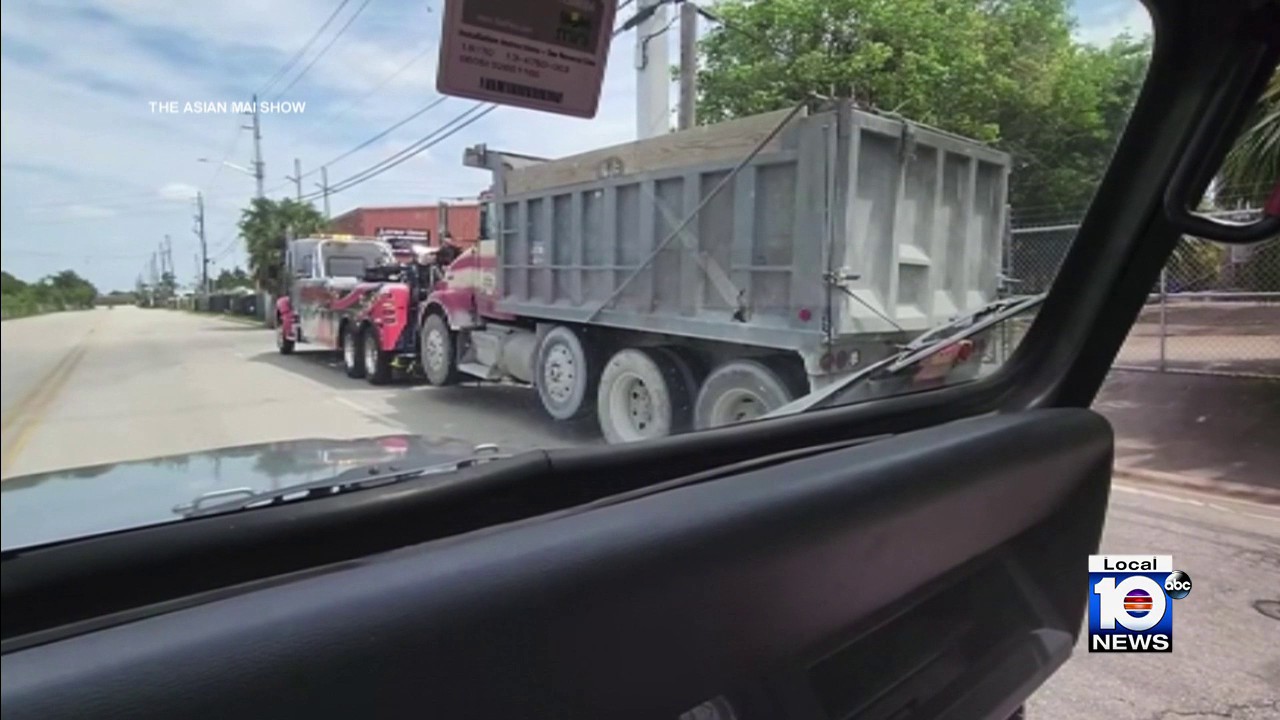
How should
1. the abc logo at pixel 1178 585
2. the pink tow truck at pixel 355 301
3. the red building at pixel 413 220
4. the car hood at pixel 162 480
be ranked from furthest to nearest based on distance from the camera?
the abc logo at pixel 1178 585, the pink tow truck at pixel 355 301, the red building at pixel 413 220, the car hood at pixel 162 480

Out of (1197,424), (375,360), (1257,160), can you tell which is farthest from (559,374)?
(1197,424)

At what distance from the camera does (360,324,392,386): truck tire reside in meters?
1.70

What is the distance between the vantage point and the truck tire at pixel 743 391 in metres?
2.02

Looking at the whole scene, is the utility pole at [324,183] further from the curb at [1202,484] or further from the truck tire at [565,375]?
the curb at [1202,484]

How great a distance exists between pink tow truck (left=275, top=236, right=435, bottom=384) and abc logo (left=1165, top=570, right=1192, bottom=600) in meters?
2.31

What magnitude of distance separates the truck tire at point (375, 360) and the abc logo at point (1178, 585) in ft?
7.67

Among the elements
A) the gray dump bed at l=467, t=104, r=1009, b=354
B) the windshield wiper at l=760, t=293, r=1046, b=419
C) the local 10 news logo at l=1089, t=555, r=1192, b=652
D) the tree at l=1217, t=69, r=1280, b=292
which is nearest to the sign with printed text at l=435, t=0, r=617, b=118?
the gray dump bed at l=467, t=104, r=1009, b=354

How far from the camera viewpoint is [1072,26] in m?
2.01

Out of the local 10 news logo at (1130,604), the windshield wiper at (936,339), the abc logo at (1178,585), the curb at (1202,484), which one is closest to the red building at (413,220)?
the windshield wiper at (936,339)

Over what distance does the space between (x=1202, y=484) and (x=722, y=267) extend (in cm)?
215

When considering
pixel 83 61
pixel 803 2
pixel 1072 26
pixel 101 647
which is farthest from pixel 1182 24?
pixel 101 647

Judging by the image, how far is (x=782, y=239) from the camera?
8.68 feet

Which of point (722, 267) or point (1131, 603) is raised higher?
point (722, 267)

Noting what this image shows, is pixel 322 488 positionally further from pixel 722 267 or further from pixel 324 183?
pixel 722 267
